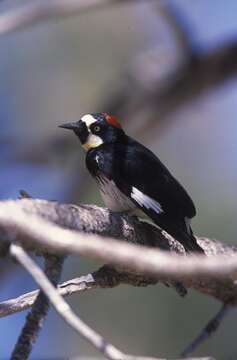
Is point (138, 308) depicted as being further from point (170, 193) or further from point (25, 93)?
point (170, 193)

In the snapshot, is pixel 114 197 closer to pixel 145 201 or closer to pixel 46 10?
pixel 145 201

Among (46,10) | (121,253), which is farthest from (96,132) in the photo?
(121,253)

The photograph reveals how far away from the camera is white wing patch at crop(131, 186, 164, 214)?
3.19 meters

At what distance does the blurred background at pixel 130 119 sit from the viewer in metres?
4.86

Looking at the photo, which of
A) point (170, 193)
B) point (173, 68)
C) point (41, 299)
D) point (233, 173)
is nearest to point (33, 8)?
point (173, 68)

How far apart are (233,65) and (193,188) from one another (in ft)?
9.12

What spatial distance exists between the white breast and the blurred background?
761 millimetres

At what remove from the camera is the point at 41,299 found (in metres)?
2.02

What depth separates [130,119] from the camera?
5.20 meters

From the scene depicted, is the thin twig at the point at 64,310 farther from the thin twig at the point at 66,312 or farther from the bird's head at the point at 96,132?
the bird's head at the point at 96,132

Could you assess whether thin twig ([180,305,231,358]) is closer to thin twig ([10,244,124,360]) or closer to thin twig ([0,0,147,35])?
thin twig ([10,244,124,360])

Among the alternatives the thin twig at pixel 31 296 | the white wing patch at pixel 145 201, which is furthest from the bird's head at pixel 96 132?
the thin twig at pixel 31 296

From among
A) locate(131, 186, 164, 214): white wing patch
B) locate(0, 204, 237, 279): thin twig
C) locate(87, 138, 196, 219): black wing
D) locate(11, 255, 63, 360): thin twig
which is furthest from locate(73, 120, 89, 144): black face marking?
locate(0, 204, 237, 279): thin twig

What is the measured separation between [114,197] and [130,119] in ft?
6.01
